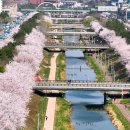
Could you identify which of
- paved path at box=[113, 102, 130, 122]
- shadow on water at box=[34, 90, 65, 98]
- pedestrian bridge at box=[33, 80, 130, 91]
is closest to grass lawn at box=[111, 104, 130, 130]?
paved path at box=[113, 102, 130, 122]

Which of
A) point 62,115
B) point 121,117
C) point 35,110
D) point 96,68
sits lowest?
point 96,68

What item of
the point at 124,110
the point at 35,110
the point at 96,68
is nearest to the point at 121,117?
the point at 124,110

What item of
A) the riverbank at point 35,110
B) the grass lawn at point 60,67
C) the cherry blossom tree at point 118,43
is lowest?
the grass lawn at point 60,67

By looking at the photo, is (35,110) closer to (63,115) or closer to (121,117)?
(63,115)

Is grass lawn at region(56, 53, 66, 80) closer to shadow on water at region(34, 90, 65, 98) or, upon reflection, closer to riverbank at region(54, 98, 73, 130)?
shadow on water at region(34, 90, 65, 98)

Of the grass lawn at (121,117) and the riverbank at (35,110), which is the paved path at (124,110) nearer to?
the grass lawn at (121,117)

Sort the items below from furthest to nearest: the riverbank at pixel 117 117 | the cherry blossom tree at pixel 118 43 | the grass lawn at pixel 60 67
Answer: the cherry blossom tree at pixel 118 43 < the grass lawn at pixel 60 67 < the riverbank at pixel 117 117

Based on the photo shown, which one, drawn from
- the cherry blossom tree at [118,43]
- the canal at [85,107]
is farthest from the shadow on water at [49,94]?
the cherry blossom tree at [118,43]

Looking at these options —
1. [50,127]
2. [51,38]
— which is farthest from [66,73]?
[51,38]

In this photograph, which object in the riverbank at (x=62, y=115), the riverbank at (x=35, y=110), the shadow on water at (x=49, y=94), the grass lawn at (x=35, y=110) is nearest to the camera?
the grass lawn at (x=35, y=110)

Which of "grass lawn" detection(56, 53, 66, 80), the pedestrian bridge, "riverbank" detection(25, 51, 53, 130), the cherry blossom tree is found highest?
the pedestrian bridge

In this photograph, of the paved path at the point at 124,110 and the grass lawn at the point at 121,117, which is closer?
the grass lawn at the point at 121,117
